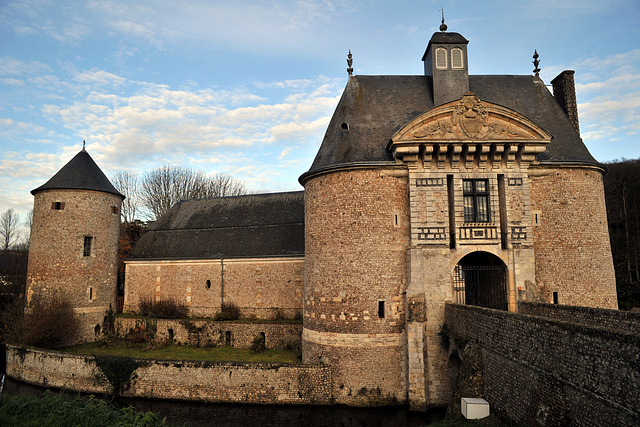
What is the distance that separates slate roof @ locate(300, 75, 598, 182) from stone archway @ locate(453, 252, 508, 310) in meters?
3.97

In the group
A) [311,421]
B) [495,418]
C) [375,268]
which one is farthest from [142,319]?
[495,418]

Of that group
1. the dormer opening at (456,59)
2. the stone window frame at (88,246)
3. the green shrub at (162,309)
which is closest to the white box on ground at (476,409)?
the dormer opening at (456,59)

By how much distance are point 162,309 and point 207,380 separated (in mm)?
8592

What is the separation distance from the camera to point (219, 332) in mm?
18922

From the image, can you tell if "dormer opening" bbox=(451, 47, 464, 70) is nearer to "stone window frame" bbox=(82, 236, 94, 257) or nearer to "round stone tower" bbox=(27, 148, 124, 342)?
"round stone tower" bbox=(27, 148, 124, 342)

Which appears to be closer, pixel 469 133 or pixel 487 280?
pixel 469 133

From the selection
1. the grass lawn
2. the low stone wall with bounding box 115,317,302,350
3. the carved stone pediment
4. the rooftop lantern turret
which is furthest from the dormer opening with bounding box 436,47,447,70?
the grass lawn

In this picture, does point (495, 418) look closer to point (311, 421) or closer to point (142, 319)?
point (311, 421)

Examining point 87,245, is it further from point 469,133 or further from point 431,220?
point 469,133

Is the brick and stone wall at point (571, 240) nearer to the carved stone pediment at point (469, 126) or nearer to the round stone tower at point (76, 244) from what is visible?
the carved stone pediment at point (469, 126)

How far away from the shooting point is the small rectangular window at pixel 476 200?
529 inches

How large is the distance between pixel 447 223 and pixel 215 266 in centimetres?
1325

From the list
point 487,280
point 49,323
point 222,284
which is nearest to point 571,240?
point 487,280

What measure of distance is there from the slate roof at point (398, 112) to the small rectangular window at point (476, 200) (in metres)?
2.46
